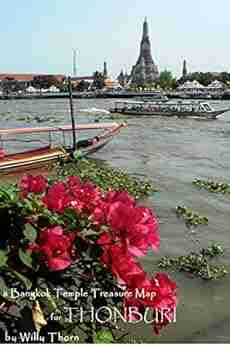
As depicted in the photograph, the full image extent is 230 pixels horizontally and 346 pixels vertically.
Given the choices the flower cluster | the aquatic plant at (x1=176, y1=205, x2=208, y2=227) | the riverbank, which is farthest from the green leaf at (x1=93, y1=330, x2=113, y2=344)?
the riverbank

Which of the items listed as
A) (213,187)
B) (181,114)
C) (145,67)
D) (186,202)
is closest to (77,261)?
(186,202)

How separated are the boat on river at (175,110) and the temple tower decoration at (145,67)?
109m

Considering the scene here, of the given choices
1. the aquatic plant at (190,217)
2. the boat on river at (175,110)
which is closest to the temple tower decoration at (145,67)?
the boat on river at (175,110)

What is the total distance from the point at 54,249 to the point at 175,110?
153ft

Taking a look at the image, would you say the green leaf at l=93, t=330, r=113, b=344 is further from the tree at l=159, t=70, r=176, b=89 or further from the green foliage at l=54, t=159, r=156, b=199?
the tree at l=159, t=70, r=176, b=89

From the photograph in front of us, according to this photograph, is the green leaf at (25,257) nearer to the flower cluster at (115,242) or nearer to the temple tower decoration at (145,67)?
the flower cluster at (115,242)

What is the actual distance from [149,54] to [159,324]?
174248 mm

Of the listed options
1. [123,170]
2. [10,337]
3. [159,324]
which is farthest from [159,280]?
[123,170]

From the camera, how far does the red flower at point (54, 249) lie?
188 centimetres

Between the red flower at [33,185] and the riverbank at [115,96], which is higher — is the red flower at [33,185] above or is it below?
above

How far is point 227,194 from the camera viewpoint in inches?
517

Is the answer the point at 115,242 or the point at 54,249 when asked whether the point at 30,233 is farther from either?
the point at 115,242

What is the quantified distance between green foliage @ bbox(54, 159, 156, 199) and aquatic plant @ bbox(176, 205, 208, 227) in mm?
1589

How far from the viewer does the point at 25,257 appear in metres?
1.90
